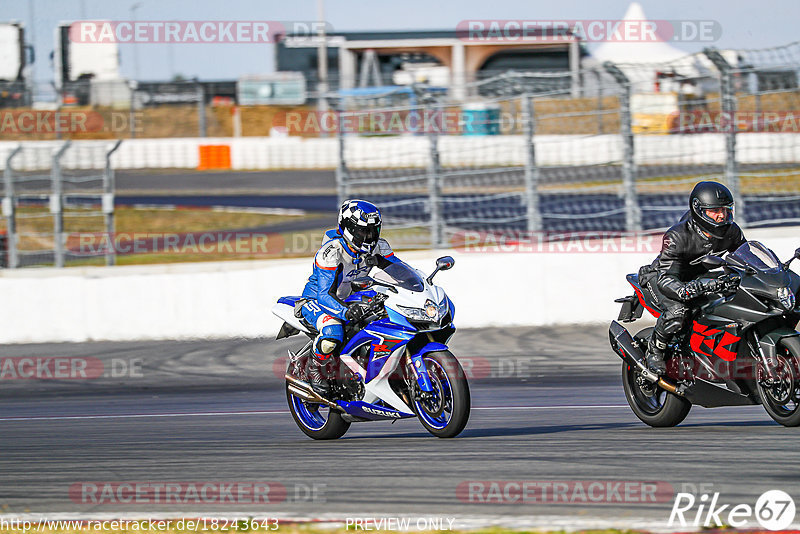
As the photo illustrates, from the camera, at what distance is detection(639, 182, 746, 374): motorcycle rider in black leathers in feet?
22.6

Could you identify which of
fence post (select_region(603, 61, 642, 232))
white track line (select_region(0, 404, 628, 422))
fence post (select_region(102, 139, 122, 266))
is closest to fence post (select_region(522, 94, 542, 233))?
fence post (select_region(603, 61, 642, 232))

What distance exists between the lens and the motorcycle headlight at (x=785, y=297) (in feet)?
21.3

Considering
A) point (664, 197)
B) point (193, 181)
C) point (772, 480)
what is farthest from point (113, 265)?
point (193, 181)

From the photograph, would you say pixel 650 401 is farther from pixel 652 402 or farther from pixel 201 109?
pixel 201 109

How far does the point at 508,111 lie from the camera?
1459 centimetres

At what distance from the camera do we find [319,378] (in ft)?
25.1

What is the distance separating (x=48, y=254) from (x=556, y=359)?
7.06m

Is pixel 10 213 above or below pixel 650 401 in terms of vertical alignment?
above

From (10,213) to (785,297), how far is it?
35.2 feet

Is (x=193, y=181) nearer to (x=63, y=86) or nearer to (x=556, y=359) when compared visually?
(x=63, y=86)

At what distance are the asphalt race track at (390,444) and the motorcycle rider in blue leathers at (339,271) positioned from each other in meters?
0.61
